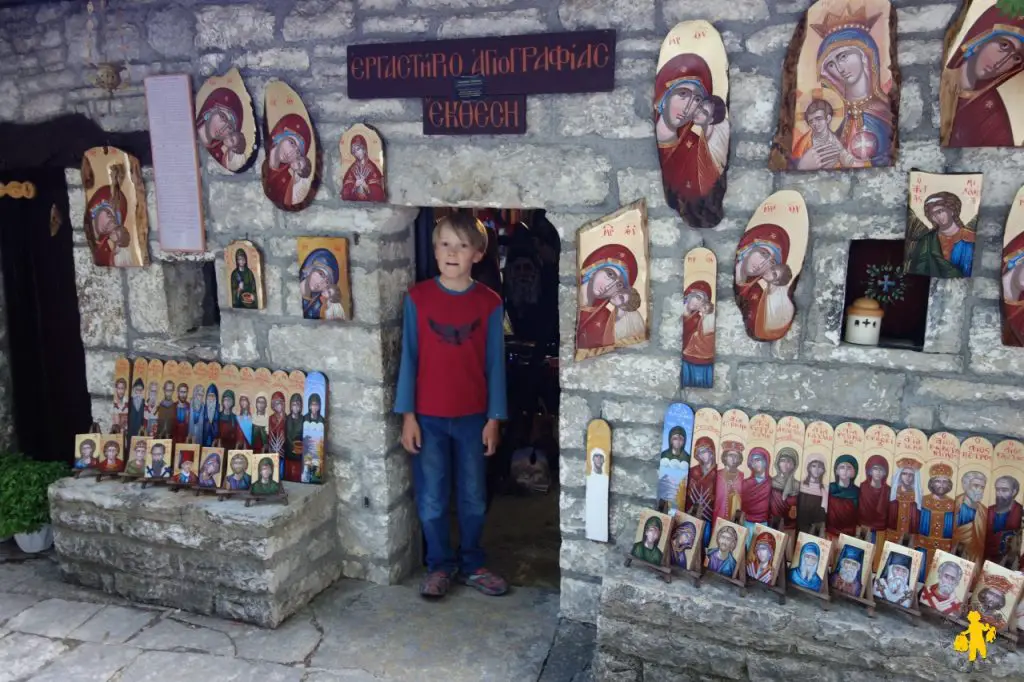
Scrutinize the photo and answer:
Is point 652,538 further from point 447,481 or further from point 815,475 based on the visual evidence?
point 447,481

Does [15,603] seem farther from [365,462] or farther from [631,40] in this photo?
[631,40]

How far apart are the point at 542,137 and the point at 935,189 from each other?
1.51 metres

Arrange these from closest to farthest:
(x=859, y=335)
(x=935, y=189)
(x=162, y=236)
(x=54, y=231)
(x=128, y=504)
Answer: (x=935, y=189), (x=859, y=335), (x=128, y=504), (x=162, y=236), (x=54, y=231)

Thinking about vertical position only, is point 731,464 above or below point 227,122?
below

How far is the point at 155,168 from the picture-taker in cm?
417

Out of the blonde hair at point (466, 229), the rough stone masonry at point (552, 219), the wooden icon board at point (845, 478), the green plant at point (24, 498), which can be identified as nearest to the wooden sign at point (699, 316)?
the rough stone masonry at point (552, 219)

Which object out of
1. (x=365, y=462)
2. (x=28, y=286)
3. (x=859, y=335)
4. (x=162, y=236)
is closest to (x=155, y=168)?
(x=162, y=236)

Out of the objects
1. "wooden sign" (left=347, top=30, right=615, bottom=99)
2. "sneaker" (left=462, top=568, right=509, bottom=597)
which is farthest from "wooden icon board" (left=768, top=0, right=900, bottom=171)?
"sneaker" (left=462, top=568, right=509, bottom=597)

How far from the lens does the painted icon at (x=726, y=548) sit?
3191mm

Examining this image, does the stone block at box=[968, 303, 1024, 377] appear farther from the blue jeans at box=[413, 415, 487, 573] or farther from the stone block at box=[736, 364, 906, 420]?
the blue jeans at box=[413, 415, 487, 573]

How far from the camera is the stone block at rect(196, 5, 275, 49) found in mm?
3787

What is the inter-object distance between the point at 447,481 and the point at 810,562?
178 centimetres

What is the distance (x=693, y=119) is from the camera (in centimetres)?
317
